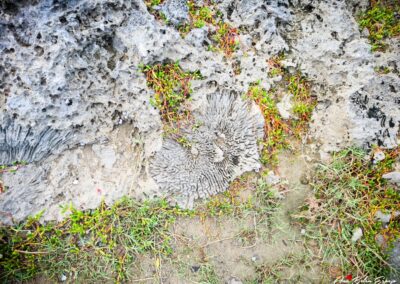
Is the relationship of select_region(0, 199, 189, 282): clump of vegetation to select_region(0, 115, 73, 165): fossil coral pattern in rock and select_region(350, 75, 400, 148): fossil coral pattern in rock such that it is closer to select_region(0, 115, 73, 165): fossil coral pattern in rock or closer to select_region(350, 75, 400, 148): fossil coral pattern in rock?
select_region(0, 115, 73, 165): fossil coral pattern in rock

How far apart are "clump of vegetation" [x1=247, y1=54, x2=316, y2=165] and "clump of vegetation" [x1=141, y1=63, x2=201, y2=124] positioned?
27.1 inches

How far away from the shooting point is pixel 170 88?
3014 mm

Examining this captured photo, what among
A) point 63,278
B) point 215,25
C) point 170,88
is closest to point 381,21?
point 215,25

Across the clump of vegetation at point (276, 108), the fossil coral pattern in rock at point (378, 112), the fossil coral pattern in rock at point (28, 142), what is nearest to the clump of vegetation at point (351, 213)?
the fossil coral pattern in rock at point (378, 112)

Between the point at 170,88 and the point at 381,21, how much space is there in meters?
2.39

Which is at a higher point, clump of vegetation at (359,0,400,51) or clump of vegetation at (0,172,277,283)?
clump of vegetation at (359,0,400,51)

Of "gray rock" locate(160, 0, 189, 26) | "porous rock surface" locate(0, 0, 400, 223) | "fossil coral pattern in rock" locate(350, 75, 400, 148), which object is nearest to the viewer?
"porous rock surface" locate(0, 0, 400, 223)

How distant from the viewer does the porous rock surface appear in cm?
272

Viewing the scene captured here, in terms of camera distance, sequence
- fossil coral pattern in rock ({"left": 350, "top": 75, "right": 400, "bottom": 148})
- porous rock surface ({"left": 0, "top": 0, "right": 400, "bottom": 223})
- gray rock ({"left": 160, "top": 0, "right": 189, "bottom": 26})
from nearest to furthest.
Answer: porous rock surface ({"left": 0, "top": 0, "right": 400, "bottom": 223}), gray rock ({"left": 160, "top": 0, "right": 189, "bottom": 26}), fossil coral pattern in rock ({"left": 350, "top": 75, "right": 400, "bottom": 148})

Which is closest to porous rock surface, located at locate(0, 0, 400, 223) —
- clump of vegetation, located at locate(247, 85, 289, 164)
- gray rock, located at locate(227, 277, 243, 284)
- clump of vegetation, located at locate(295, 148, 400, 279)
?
clump of vegetation, located at locate(247, 85, 289, 164)

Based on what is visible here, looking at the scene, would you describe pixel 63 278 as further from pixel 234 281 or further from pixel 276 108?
pixel 276 108

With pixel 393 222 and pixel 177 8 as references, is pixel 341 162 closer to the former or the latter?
pixel 393 222

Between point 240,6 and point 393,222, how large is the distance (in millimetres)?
2768

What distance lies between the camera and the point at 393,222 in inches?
122
